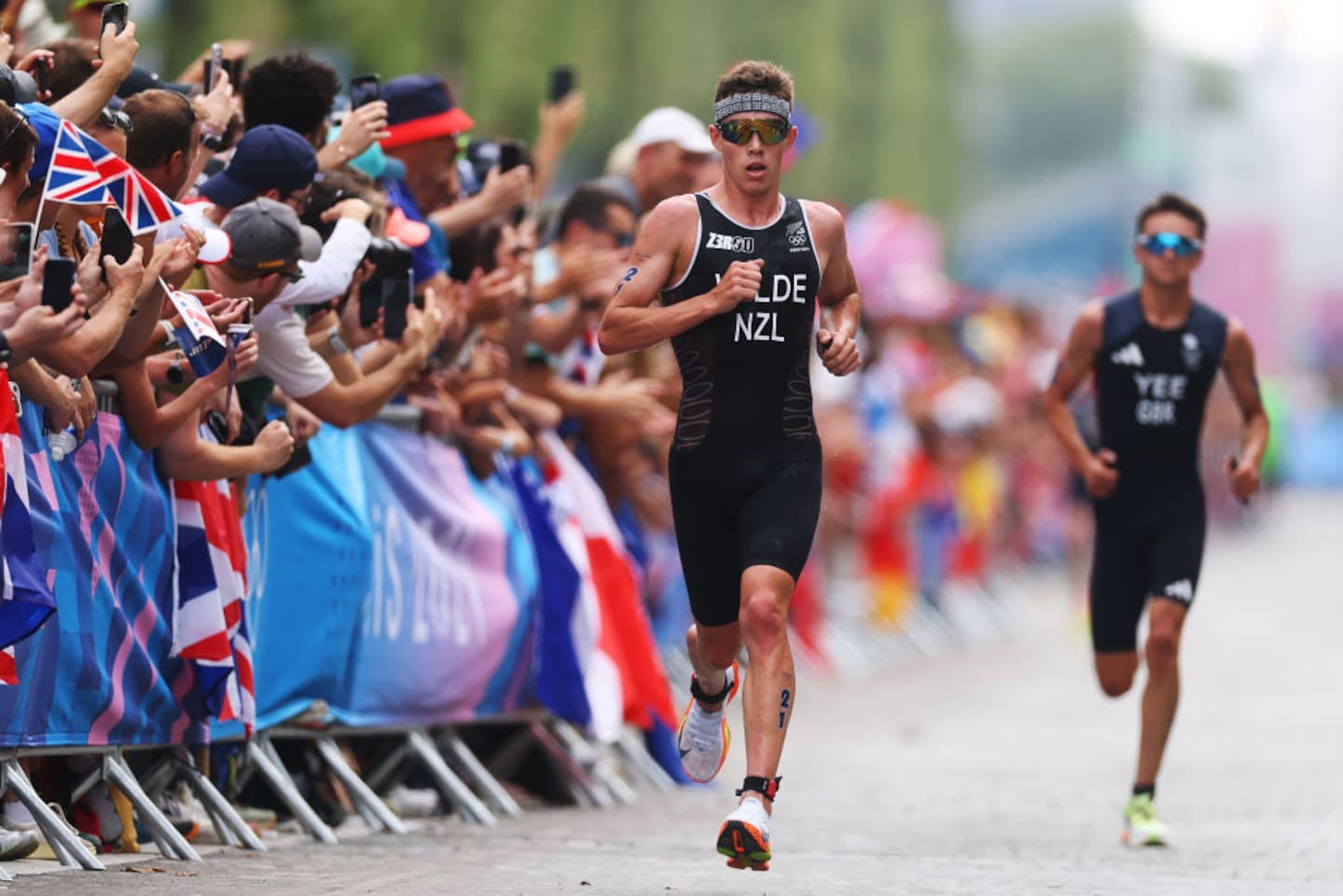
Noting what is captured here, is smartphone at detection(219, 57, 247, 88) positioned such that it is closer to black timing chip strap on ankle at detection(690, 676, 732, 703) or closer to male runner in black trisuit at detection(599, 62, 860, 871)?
male runner in black trisuit at detection(599, 62, 860, 871)

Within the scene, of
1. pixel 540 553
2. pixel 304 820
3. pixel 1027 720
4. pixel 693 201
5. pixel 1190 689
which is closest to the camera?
pixel 693 201

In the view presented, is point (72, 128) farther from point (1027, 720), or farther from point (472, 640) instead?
point (1027, 720)

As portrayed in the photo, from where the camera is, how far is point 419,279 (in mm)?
10578


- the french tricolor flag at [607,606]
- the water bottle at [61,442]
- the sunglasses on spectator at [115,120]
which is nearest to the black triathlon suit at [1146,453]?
the french tricolor flag at [607,606]

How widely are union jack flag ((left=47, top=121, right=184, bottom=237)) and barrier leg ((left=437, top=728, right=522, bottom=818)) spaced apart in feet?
12.2

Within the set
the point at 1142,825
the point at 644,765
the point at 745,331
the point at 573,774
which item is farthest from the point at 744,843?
the point at 644,765

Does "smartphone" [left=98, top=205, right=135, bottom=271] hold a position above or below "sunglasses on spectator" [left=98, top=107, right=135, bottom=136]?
below

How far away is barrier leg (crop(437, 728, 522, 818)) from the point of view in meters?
11.2

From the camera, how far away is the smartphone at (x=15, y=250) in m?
7.20

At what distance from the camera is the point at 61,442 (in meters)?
7.92

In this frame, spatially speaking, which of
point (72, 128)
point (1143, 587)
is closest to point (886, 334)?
point (1143, 587)

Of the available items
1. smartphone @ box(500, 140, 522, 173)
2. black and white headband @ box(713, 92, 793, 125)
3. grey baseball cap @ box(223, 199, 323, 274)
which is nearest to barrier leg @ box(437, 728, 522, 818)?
smartphone @ box(500, 140, 522, 173)

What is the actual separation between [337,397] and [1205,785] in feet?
18.4

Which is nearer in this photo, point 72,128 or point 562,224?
point 72,128
